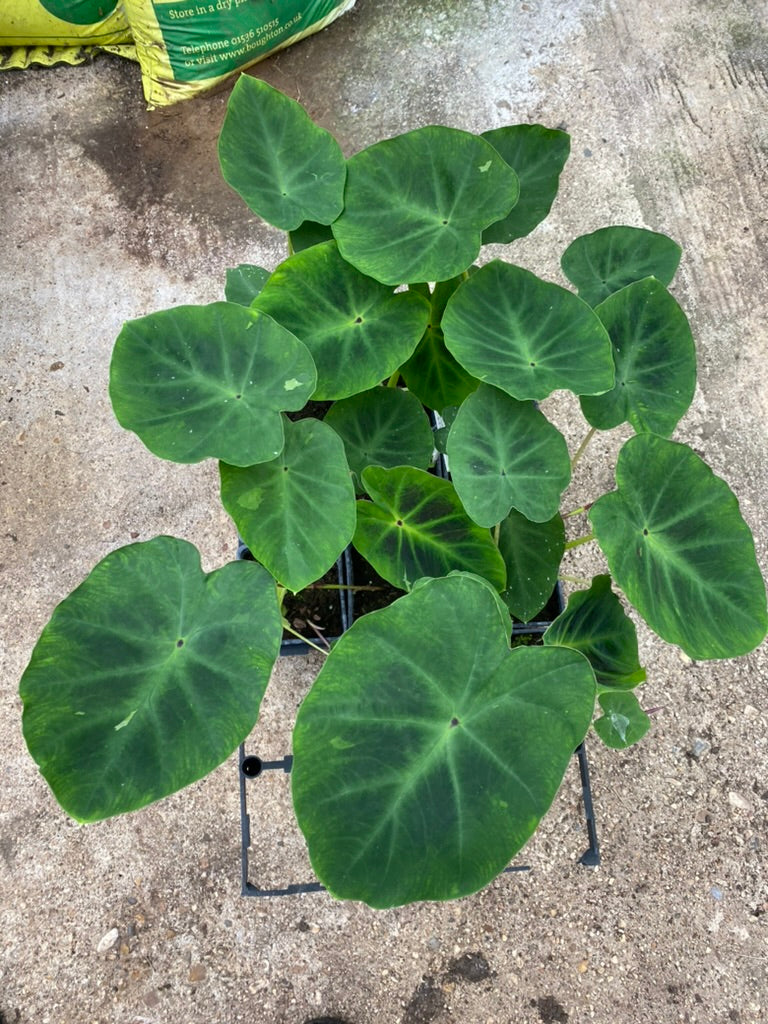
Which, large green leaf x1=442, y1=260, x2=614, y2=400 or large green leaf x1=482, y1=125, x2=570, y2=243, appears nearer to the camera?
large green leaf x1=442, y1=260, x2=614, y2=400

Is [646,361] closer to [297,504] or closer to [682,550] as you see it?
[682,550]

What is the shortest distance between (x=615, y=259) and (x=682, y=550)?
17.1 inches

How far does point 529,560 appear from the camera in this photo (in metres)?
1.08

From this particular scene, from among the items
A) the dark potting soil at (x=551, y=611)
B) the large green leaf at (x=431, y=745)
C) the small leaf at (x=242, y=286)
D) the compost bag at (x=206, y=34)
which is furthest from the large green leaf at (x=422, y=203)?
the compost bag at (x=206, y=34)

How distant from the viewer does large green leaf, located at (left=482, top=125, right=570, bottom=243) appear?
1057 millimetres

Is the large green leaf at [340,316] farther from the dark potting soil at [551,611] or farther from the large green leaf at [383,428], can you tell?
the dark potting soil at [551,611]

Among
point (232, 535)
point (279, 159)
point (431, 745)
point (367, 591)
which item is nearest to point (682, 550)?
point (431, 745)

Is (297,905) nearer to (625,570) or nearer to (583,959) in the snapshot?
(583,959)

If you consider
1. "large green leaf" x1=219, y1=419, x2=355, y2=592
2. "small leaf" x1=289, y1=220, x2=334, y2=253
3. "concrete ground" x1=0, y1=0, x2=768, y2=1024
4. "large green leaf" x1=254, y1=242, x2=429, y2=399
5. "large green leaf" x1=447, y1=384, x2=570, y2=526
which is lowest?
"concrete ground" x1=0, y1=0, x2=768, y2=1024

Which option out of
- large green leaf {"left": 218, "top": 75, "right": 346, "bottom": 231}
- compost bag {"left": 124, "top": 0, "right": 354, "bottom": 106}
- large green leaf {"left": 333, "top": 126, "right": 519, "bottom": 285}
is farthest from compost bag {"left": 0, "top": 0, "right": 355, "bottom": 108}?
large green leaf {"left": 333, "top": 126, "right": 519, "bottom": 285}

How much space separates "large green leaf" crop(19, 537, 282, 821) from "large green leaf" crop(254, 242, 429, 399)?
0.31m

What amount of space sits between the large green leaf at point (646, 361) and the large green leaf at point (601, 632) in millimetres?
230

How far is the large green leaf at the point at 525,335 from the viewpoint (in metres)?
0.94

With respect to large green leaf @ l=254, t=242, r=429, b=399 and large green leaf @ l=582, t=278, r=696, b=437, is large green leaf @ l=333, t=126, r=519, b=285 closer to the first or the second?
large green leaf @ l=254, t=242, r=429, b=399
